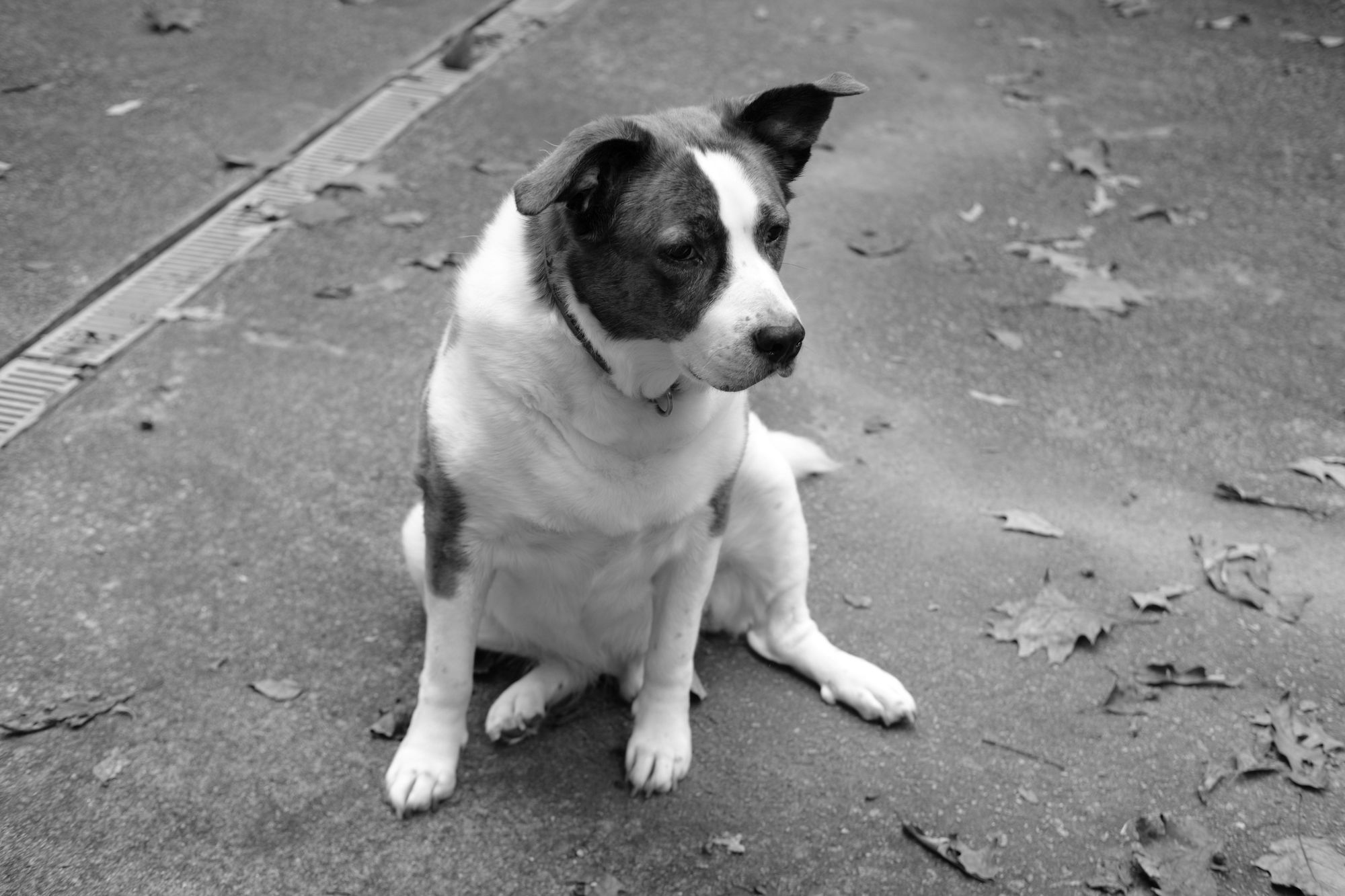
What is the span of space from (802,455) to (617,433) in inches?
55.1

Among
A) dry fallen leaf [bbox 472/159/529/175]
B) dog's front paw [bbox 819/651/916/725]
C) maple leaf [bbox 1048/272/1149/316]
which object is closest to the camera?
dog's front paw [bbox 819/651/916/725]

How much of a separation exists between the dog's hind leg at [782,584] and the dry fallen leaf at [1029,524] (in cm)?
91

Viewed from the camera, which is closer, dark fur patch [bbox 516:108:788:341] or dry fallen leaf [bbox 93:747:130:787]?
dark fur patch [bbox 516:108:788:341]

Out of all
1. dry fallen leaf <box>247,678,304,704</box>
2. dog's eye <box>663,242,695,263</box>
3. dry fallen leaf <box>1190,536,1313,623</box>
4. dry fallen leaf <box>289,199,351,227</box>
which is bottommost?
dry fallen leaf <box>247,678,304,704</box>

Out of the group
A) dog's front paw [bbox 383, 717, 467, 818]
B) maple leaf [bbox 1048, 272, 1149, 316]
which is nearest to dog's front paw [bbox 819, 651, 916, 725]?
dog's front paw [bbox 383, 717, 467, 818]

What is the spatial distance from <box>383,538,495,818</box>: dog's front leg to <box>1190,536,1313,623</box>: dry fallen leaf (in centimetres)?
227

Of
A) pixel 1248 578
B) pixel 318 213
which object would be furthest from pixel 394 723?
pixel 318 213

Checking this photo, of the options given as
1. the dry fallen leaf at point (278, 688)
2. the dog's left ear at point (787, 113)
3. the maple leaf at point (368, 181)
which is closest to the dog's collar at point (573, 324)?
the dog's left ear at point (787, 113)

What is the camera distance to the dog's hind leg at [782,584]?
340cm

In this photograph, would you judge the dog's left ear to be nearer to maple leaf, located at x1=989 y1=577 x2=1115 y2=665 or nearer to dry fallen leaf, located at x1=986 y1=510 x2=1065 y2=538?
maple leaf, located at x1=989 y1=577 x2=1115 y2=665

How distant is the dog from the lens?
2.58 meters

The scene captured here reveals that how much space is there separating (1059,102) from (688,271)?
526cm

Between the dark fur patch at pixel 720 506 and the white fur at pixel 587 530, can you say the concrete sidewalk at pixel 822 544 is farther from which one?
the dark fur patch at pixel 720 506

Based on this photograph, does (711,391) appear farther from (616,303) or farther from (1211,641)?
(1211,641)
